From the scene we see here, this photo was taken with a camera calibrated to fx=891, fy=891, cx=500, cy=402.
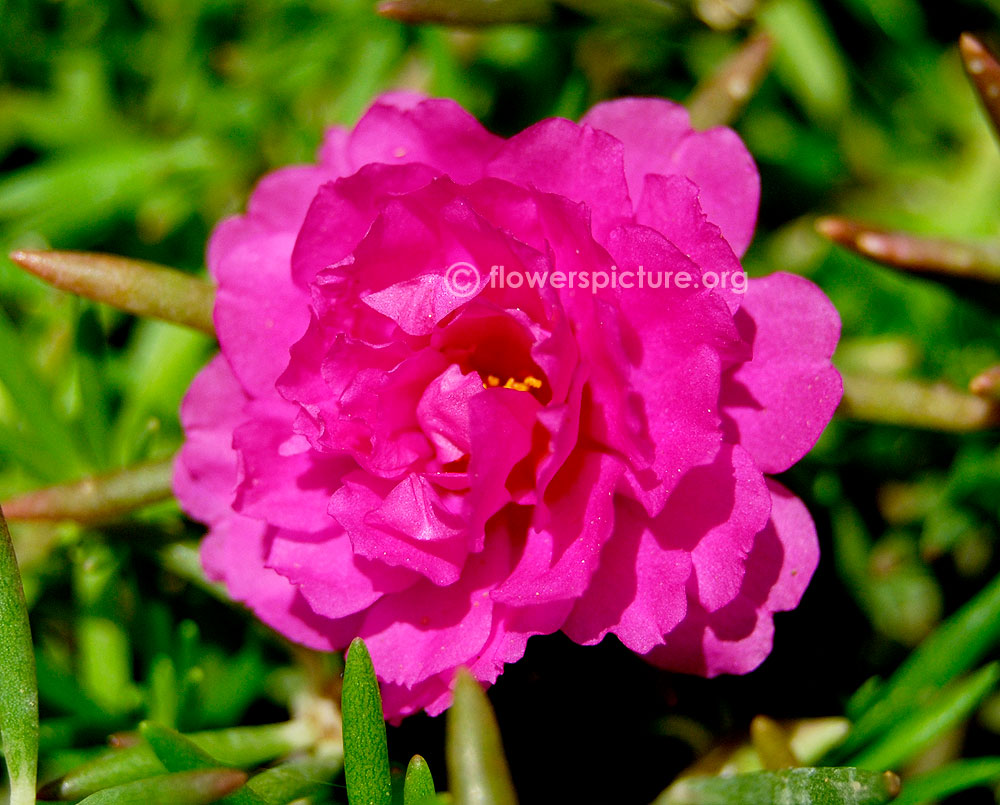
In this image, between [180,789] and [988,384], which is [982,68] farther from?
[180,789]

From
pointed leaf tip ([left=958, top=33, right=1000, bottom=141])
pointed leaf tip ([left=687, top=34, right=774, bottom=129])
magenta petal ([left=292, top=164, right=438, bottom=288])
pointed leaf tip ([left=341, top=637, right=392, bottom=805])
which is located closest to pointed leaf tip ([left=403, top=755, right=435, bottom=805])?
pointed leaf tip ([left=341, top=637, right=392, bottom=805])

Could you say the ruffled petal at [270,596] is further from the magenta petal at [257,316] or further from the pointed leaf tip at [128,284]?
the pointed leaf tip at [128,284]

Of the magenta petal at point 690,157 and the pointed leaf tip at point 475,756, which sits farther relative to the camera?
the magenta petal at point 690,157

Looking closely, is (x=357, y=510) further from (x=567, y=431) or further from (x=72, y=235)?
(x=72, y=235)

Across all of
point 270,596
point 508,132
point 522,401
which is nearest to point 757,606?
point 522,401

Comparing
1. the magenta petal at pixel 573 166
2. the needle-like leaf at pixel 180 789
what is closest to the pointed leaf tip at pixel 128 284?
the magenta petal at pixel 573 166

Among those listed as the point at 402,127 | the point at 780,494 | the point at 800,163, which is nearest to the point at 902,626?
the point at 780,494
